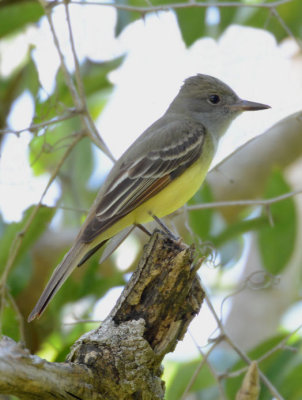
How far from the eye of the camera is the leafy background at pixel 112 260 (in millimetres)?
5207

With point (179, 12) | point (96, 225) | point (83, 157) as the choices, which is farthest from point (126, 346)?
point (83, 157)

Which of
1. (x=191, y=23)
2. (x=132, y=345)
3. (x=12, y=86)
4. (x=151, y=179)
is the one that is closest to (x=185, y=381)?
(x=151, y=179)

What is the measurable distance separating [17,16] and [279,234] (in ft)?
11.2

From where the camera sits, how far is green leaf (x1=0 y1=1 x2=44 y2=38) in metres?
7.14

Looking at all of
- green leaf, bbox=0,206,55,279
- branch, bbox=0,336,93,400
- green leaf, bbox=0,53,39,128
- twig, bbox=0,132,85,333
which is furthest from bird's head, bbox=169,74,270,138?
branch, bbox=0,336,93,400

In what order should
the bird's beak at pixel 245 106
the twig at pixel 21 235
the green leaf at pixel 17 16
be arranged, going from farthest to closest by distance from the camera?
the green leaf at pixel 17 16 → the bird's beak at pixel 245 106 → the twig at pixel 21 235

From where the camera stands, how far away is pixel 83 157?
7781 mm

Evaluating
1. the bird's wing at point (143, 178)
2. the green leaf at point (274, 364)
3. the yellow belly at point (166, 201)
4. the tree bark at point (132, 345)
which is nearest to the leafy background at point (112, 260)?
the green leaf at point (274, 364)

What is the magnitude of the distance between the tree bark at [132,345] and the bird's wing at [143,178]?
59cm

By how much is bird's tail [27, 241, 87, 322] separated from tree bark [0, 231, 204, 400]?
48 cm

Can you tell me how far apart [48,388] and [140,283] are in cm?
87

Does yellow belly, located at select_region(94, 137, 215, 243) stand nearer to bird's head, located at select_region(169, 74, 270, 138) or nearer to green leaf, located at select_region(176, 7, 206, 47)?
bird's head, located at select_region(169, 74, 270, 138)

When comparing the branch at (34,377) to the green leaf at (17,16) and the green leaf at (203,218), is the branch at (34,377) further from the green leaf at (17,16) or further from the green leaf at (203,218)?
the green leaf at (17,16)

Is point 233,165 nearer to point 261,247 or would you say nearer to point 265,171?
point 265,171
